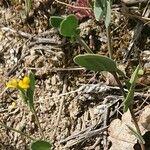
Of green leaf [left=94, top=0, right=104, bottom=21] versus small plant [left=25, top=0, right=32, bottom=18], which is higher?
green leaf [left=94, top=0, right=104, bottom=21]

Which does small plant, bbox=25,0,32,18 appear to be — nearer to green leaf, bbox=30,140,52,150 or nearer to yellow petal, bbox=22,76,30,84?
yellow petal, bbox=22,76,30,84

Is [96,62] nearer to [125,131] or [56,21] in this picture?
[56,21]

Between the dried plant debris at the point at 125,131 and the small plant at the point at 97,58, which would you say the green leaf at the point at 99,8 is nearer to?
the small plant at the point at 97,58

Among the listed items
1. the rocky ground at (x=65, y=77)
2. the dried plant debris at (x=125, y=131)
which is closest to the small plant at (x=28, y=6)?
the rocky ground at (x=65, y=77)

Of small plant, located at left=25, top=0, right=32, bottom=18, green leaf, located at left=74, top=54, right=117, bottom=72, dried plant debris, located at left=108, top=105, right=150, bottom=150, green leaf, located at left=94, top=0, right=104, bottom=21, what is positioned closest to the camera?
green leaf, located at left=74, top=54, right=117, bottom=72

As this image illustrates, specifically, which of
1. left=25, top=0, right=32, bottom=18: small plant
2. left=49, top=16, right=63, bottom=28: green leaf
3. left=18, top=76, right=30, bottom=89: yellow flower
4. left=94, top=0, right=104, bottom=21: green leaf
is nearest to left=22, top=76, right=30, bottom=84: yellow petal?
left=18, top=76, right=30, bottom=89: yellow flower

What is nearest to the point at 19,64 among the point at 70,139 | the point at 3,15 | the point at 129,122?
the point at 3,15
